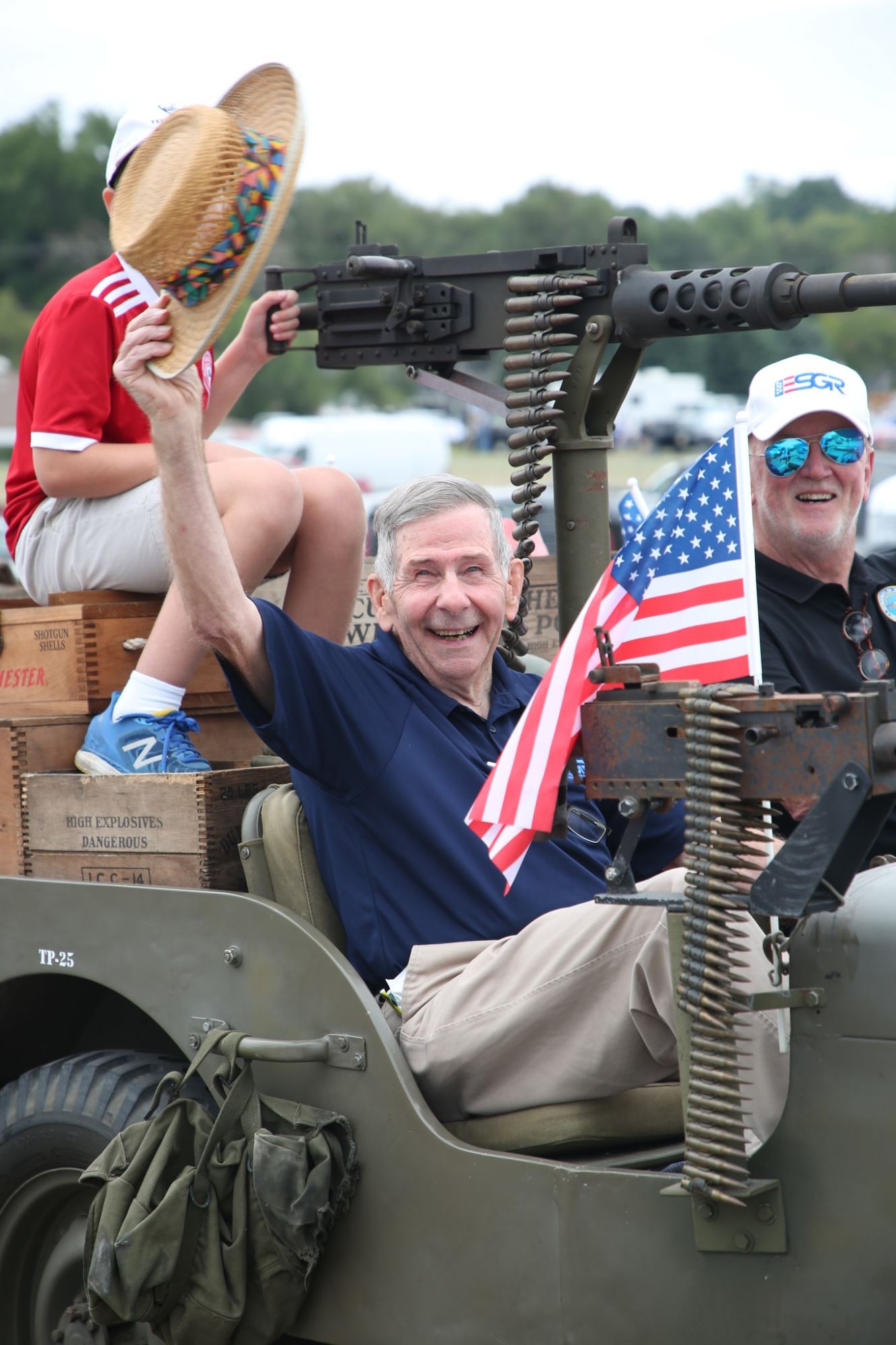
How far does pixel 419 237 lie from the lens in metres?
109

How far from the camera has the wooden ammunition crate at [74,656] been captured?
3.71 metres

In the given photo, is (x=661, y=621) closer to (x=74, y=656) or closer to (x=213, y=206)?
(x=213, y=206)

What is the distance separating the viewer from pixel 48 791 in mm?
3488

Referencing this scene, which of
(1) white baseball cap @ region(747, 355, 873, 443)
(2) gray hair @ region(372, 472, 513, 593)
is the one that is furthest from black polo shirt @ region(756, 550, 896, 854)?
(2) gray hair @ region(372, 472, 513, 593)

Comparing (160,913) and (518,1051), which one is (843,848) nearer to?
(518,1051)

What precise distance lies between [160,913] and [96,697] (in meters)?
0.76

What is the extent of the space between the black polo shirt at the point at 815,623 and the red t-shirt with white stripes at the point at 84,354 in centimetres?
149

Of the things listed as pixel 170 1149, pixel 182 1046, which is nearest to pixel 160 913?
pixel 182 1046

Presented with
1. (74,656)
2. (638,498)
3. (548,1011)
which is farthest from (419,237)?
(548,1011)

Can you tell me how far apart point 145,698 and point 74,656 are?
0.78 ft

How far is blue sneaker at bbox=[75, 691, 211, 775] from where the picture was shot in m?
3.51

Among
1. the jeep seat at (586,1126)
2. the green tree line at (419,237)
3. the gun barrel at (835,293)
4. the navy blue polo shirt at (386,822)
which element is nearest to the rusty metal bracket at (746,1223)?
the jeep seat at (586,1126)

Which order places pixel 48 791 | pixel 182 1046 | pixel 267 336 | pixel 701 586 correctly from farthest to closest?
pixel 267 336 < pixel 48 791 < pixel 182 1046 < pixel 701 586

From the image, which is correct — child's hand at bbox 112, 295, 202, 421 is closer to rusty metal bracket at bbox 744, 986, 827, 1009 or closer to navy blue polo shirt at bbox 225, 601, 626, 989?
navy blue polo shirt at bbox 225, 601, 626, 989
